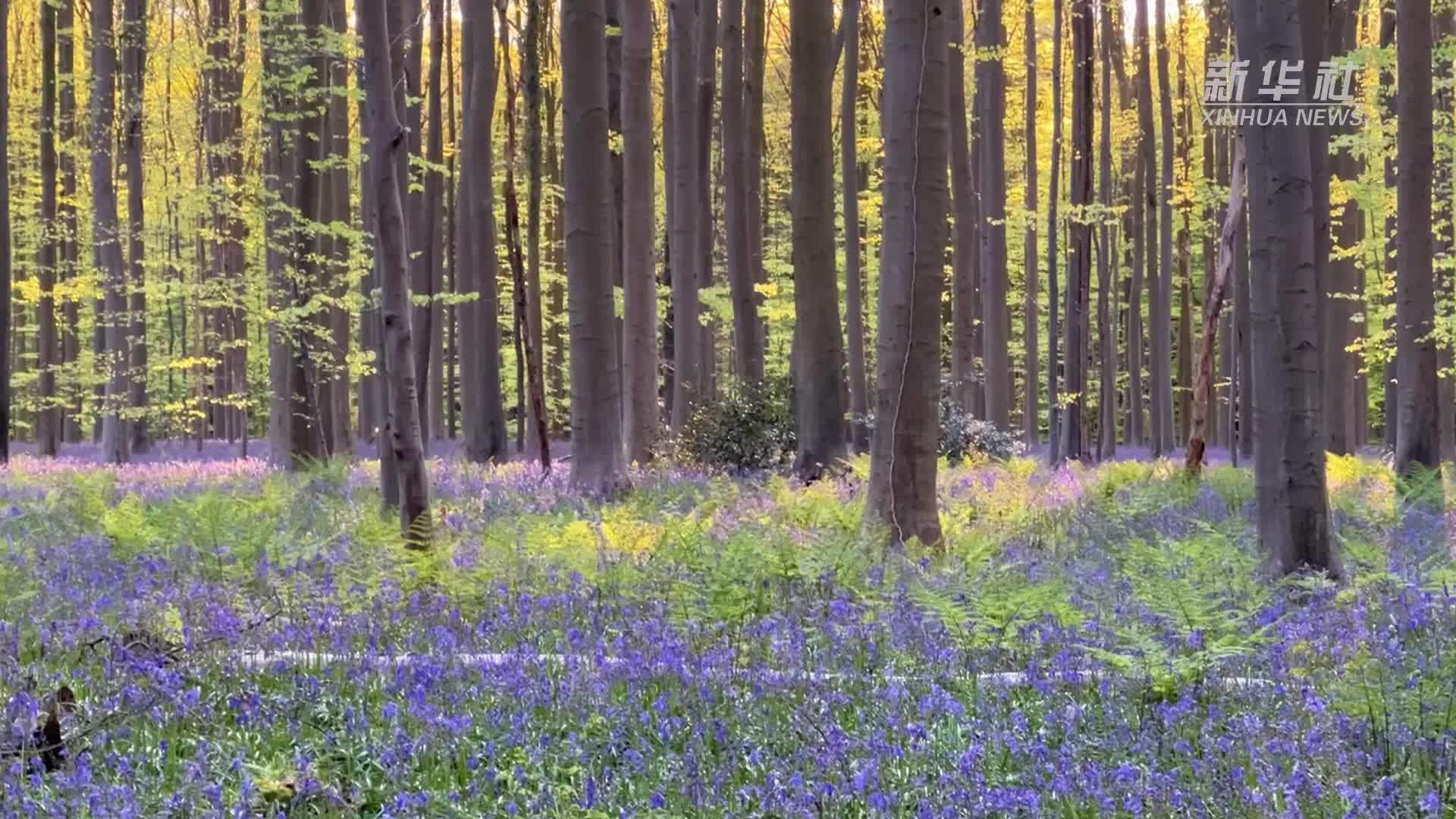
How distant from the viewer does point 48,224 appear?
24594 millimetres

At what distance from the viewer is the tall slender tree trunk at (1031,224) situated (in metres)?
27.8

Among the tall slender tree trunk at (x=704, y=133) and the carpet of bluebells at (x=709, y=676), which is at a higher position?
the tall slender tree trunk at (x=704, y=133)

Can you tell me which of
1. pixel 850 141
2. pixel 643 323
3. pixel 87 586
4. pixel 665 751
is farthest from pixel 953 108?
pixel 665 751

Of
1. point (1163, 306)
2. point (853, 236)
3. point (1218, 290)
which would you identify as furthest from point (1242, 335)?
point (1218, 290)

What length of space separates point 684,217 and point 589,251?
6.22 metres

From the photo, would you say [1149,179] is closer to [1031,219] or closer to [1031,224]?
[1031,224]

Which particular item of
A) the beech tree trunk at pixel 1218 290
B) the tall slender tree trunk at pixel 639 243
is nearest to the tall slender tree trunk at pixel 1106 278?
the beech tree trunk at pixel 1218 290

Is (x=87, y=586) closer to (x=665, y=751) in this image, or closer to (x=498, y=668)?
(x=498, y=668)

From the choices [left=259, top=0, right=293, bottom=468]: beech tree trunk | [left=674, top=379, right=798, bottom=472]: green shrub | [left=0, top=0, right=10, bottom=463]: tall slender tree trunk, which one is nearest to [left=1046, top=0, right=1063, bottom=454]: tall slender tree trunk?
[left=674, top=379, right=798, bottom=472]: green shrub

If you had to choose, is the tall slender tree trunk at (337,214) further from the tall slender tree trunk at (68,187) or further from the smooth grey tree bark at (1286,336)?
the smooth grey tree bark at (1286,336)

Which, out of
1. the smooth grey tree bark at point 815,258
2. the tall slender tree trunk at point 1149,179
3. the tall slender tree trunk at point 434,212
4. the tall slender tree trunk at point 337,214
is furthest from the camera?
the tall slender tree trunk at point 1149,179

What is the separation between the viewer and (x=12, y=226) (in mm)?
31562

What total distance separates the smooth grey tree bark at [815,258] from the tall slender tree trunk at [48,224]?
1324 centimetres

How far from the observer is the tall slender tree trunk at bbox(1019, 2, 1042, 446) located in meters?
27.8
